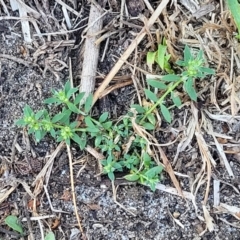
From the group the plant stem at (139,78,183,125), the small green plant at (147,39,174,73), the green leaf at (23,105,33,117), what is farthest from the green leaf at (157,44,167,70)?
the green leaf at (23,105,33,117)

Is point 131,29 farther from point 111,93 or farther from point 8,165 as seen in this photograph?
point 8,165

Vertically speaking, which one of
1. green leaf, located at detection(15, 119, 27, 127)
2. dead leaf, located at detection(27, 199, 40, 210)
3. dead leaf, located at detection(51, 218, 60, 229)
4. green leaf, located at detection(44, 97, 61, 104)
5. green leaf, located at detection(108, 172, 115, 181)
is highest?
green leaf, located at detection(44, 97, 61, 104)

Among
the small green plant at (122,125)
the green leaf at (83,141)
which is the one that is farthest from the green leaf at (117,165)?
the green leaf at (83,141)

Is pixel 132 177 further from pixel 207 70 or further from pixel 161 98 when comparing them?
pixel 207 70

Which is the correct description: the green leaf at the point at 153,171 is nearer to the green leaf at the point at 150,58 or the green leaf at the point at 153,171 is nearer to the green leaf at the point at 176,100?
the green leaf at the point at 176,100

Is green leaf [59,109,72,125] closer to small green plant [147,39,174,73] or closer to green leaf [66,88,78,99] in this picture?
green leaf [66,88,78,99]

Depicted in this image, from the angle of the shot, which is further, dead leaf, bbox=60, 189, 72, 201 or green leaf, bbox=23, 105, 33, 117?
→ dead leaf, bbox=60, 189, 72, 201

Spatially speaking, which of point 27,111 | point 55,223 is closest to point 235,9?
point 27,111
